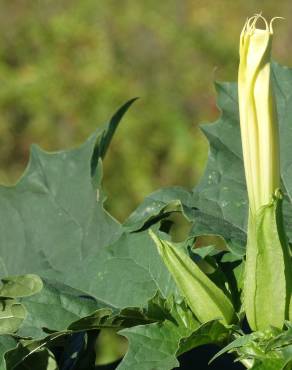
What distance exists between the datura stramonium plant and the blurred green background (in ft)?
9.89

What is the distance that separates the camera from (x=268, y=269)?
0.86m

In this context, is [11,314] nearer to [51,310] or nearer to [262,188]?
[51,310]

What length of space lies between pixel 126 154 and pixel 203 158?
36 cm

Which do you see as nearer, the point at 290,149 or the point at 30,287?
the point at 30,287

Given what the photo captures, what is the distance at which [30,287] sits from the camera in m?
0.94

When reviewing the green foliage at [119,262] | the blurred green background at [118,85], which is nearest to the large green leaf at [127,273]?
the green foliage at [119,262]

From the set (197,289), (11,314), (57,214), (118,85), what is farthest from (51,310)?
(118,85)

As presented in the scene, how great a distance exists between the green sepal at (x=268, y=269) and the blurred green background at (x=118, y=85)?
3010 mm

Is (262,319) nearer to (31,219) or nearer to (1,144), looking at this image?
(31,219)

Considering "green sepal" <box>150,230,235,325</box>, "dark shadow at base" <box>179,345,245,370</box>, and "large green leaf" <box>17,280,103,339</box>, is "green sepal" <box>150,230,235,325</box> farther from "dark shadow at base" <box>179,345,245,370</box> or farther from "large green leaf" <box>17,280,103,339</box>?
"dark shadow at base" <box>179,345,245,370</box>

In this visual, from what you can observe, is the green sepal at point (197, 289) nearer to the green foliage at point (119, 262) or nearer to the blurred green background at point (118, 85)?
the green foliage at point (119, 262)

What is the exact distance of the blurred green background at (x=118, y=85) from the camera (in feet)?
13.8

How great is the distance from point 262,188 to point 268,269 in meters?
0.07

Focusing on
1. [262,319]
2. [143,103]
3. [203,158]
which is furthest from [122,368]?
[143,103]
